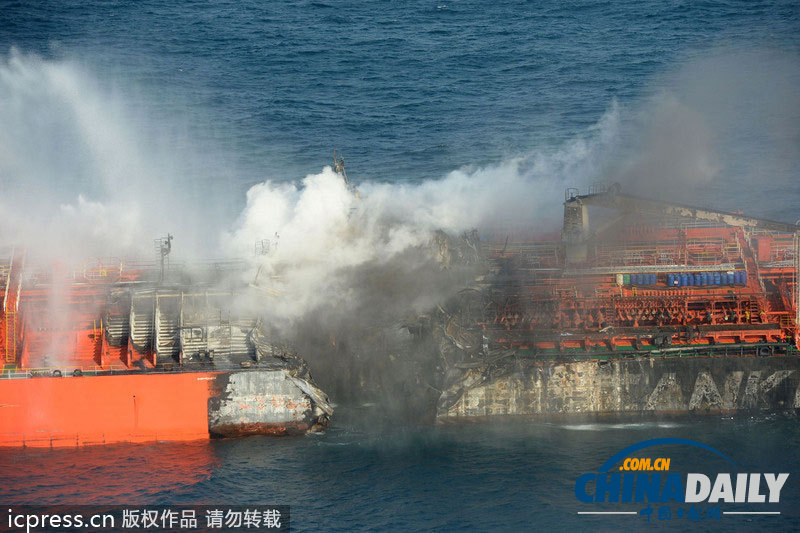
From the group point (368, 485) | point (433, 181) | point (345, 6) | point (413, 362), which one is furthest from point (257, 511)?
point (345, 6)

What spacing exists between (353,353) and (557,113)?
174 ft

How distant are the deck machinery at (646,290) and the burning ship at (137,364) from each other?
47.2ft

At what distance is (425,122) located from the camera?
10875 cm

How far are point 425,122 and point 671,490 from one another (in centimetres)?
6336

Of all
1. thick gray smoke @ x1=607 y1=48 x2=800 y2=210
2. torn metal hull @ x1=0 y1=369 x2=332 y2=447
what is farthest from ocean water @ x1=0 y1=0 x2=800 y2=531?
torn metal hull @ x1=0 y1=369 x2=332 y2=447

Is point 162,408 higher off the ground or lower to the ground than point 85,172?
lower

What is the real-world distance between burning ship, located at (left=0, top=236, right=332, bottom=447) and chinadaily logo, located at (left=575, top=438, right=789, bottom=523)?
17.3 m

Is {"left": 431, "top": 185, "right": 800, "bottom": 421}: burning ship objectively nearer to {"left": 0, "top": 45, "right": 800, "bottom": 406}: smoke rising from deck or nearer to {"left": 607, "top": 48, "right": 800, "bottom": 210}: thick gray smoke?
{"left": 0, "top": 45, "right": 800, "bottom": 406}: smoke rising from deck

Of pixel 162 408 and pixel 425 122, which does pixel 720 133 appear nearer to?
pixel 425 122

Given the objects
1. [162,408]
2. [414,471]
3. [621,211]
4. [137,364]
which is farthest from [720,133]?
[162,408]

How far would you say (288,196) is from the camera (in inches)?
2923

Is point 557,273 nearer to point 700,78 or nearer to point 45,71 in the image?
point 700,78

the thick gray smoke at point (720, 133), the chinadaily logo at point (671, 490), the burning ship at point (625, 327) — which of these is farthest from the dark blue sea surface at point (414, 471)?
the thick gray smoke at point (720, 133)

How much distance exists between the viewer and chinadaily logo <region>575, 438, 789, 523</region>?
50.7 meters
